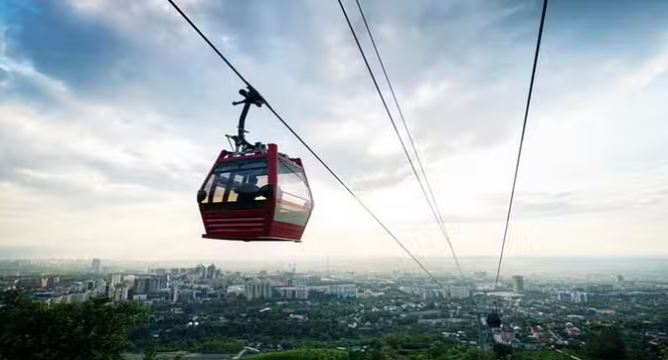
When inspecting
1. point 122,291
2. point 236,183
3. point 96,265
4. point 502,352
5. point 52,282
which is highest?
point 236,183

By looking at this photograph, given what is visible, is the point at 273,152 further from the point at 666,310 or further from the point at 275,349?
the point at 666,310

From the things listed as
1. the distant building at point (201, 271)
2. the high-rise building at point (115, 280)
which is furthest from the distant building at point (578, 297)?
the distant building at point (201, 271)

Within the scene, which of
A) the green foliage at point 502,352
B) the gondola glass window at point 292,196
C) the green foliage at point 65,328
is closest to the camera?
the gondola glass window at point 292,196

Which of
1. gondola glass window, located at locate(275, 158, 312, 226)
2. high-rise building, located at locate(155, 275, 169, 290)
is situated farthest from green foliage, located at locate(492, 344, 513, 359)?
high-rise building, located at locate(155, 275, 169, 290)

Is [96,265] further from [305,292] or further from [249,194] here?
[249,194]

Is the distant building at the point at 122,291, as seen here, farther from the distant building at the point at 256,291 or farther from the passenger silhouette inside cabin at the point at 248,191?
the passenger silhouette inside cabin at the point at 248,191

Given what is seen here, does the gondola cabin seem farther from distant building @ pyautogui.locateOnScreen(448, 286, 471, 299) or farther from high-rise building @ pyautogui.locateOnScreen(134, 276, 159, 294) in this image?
distant building @ pyautogui.locateOnScreen(448, 286, 471, 299)

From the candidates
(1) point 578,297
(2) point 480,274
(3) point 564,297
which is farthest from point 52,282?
(1) point 578,297
